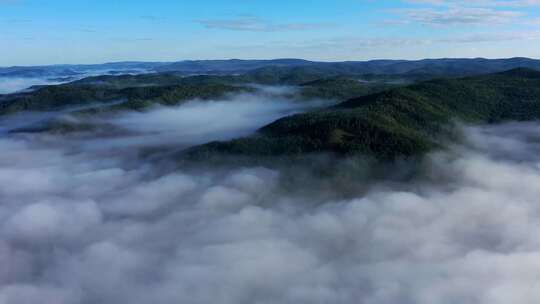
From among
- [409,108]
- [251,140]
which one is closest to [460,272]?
[251,140]

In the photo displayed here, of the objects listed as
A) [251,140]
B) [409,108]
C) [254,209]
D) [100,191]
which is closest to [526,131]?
[409,108]

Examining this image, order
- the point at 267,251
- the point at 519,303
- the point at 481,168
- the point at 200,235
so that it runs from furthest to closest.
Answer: the point at 481,168
the point at 200,235
the point at 267,251
the point at 519,303

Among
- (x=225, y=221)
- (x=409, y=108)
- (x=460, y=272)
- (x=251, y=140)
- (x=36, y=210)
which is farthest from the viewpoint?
(x=409, y=108)

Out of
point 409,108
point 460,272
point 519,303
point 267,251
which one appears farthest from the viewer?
point 409,108

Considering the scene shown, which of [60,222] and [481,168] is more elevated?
[481,168]

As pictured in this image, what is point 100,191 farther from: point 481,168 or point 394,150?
point 481,168

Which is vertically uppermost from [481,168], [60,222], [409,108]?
[409,108]

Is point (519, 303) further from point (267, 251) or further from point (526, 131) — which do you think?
point (526, 131)

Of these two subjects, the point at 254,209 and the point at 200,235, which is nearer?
the point at 200,235

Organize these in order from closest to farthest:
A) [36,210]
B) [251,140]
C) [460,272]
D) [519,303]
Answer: [519,303]
[460,272]
[36,210]
[251,140]
